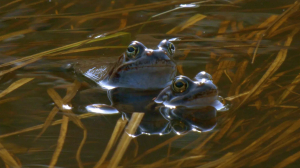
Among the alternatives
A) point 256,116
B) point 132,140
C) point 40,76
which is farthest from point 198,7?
point 132,140

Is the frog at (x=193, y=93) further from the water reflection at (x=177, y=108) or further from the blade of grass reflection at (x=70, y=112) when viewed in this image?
the blade of grass reflection at (x=70, y=112)

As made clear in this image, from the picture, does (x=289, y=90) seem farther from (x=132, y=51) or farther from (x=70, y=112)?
(x=70, y=112)

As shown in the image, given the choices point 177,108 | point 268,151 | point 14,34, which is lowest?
point 177,108

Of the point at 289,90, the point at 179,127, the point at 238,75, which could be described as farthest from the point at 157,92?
the point at 289,90

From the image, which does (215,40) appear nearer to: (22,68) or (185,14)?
(185,14)

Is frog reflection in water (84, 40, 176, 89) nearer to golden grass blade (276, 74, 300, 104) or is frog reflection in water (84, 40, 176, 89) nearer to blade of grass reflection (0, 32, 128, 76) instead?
blade of grass reflection (0, 32, 128, 76)

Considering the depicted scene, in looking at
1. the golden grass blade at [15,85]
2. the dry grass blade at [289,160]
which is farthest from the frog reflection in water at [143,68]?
the dry grass blade at [289,160]
